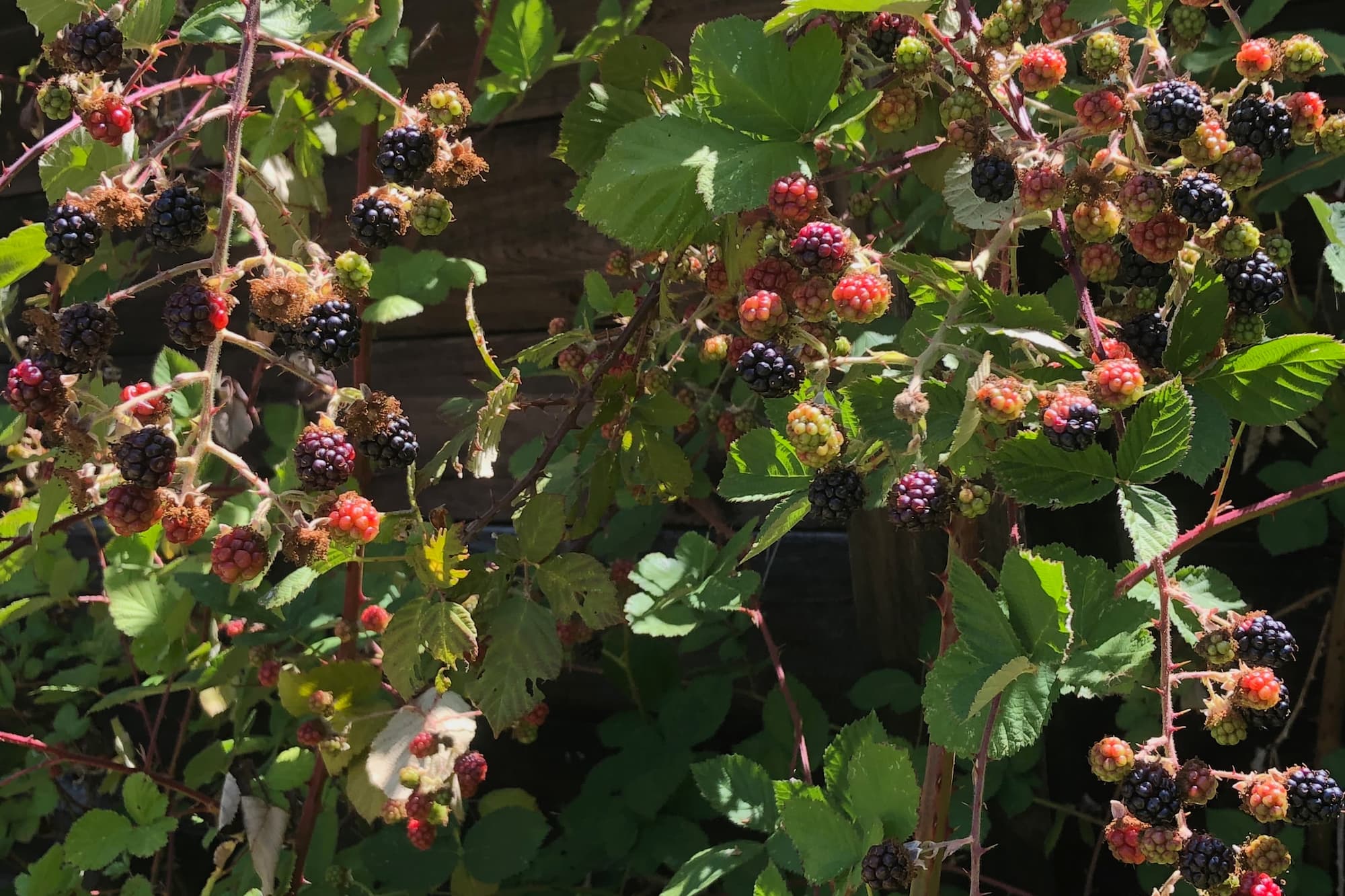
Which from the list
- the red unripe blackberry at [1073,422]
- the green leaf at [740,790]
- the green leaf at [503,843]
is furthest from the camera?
the green leaf at [503,843]

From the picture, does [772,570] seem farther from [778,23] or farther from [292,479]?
[778,23]

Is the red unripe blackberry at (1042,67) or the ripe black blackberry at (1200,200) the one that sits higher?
the red unripe blackberry at (1042,67)

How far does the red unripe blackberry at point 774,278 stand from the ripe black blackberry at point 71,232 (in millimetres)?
523

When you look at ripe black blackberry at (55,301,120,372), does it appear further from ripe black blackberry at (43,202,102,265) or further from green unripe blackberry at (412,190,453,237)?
green unripe blackberry at (412,190,453,237)

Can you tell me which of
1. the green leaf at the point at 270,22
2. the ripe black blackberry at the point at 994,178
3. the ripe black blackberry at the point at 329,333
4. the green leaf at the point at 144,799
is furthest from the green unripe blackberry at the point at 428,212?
the green leaf at the point at 144,799

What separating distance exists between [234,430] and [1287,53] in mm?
1174

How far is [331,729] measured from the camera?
1195 mm


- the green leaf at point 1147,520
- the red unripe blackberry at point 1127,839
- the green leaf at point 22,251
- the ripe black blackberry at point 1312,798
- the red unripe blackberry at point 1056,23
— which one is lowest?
the red unripe blackberry at point 1127,839

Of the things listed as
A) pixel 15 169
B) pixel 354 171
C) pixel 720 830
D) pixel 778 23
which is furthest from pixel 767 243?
pixel 354 171

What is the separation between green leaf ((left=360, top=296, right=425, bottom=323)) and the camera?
4.36ft

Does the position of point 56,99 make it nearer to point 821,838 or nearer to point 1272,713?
point 821,838

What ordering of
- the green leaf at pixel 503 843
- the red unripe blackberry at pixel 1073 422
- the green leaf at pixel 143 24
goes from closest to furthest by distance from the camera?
the red unripe blackberry at pixel 1073 422 < the green leaf at pixel 143 24 < the green leaf at pixel 503 843

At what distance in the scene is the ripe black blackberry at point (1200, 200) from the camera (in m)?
0.69

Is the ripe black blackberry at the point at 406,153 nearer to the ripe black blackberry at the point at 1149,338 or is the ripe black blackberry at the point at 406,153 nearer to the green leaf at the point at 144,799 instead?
the ripe black blackberry at the point at 1149,338
